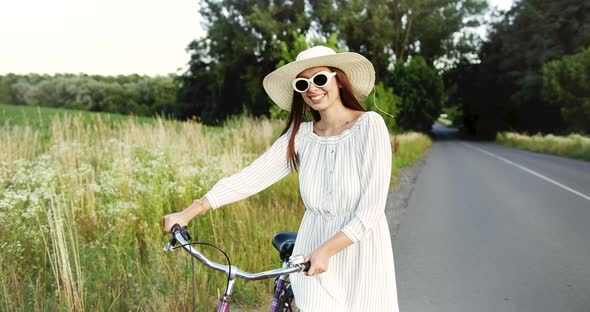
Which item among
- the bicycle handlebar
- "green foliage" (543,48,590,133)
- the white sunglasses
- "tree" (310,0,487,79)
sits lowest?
the bicycle handlebar

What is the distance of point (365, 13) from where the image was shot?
151 ft

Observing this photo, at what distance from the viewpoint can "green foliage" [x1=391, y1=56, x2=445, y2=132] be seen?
44188 mm

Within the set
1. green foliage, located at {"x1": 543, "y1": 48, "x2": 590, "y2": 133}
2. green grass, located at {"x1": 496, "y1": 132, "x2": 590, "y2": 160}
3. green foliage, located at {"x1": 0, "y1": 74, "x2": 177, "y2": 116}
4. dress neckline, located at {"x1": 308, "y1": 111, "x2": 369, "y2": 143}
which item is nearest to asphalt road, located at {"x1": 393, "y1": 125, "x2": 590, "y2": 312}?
dress neckline, located at {"x1": 308, "y1": 111, "x2": 369, "y2": 143}

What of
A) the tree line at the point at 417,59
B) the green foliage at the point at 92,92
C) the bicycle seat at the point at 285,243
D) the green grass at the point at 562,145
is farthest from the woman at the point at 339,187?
the green foliage at the point at 92,92

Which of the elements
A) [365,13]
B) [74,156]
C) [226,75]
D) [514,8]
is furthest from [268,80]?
[514,8]

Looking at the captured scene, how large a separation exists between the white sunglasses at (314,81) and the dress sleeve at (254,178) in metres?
0.29

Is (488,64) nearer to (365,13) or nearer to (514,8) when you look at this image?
(514,8)

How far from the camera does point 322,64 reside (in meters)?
Answer: 2.16

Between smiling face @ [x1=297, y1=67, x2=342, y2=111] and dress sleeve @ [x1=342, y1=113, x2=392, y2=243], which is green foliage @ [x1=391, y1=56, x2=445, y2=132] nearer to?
smiling face @ [x1=297, y1=67, x2=342, y2=111]

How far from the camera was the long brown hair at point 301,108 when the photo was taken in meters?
2.22

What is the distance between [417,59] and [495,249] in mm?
41031

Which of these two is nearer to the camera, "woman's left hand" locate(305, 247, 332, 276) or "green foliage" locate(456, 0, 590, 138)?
"woman's left hand" locate(305, 247, 332, 276)

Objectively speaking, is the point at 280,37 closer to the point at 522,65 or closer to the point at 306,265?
the point at 522,65

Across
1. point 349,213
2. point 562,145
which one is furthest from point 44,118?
point 562,145
